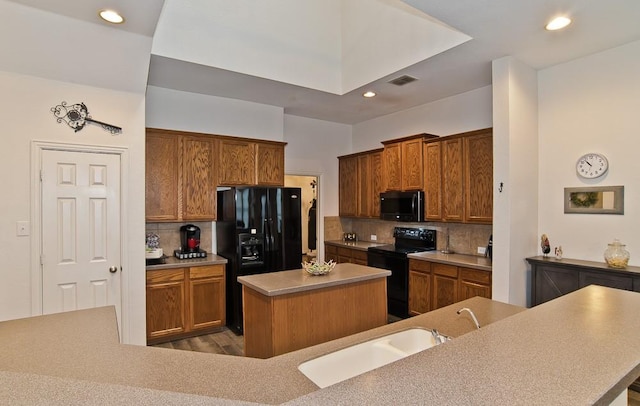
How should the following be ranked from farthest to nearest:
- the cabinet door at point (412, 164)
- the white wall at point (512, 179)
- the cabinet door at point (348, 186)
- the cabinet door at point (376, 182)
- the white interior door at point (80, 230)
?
the cabinet door at point (348, 186), the cabinet door at point (376, 182), the cabinet door at point (412, 164), the white wall at point (512, 179), the white interior door at point (80, 230)

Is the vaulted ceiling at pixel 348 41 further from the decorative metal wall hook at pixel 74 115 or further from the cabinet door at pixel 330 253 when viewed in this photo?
the cabinet door at pixel 330 253

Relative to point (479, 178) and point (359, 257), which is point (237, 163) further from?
point (479, 178)

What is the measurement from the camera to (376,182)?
17.7 ft

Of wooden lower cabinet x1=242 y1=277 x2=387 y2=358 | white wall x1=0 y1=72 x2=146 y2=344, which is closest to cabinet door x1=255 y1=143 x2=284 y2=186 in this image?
white wall x1=0 y1=72 x2=146 y2=344

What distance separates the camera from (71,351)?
4.17 ft

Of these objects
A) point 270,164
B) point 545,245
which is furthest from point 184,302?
point 545,245

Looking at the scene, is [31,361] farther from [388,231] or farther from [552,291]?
[388,231]

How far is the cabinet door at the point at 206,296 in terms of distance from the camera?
400 centimetres

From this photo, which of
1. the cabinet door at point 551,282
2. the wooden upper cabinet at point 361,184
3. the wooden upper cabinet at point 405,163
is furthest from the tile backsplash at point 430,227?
the cabinet door at point 551,282

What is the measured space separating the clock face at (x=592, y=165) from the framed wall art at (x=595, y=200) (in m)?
0.14

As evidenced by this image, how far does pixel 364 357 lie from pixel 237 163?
338 cm

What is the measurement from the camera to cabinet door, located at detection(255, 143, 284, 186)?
4723mm

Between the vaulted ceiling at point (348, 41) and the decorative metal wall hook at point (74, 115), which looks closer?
the vaulted ceiling at point (348, 41)

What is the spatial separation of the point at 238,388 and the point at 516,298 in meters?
3.23
